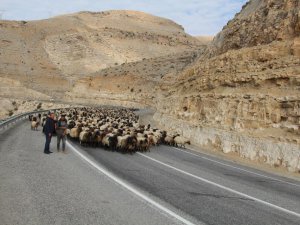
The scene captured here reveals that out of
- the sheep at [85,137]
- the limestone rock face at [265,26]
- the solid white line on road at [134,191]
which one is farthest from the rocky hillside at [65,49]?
the solid white line on road at [134,191]

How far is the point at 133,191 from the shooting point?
388 inches

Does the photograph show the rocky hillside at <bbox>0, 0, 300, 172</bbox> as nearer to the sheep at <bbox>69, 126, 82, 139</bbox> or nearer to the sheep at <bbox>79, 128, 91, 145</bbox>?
the sheep at <bbox>79, 128, 91, 145</bbox>

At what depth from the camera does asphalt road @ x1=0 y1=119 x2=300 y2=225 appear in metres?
7.71

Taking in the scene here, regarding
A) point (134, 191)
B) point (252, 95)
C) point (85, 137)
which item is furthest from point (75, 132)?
point (134, 191)

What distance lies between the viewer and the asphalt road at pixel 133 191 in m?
7.71

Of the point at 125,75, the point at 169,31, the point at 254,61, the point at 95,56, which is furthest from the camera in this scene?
the point at 169,31

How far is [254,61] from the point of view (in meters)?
24.3

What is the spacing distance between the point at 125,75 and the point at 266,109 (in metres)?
61.2

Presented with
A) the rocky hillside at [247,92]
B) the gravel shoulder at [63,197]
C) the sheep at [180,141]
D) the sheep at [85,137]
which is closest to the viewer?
the gravel shoulder at [63,197]

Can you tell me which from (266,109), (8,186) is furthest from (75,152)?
(266,109)

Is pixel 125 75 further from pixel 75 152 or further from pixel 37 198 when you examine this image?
pixel 37 198

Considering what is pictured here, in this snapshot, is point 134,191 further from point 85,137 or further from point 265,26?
point 265,26

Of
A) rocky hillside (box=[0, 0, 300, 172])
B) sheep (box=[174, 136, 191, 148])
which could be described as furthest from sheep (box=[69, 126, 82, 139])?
rocky hillside (box=[0, 0, 300, 172])

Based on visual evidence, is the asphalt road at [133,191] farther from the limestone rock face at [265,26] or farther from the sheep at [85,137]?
the limestone rock face at [265,26]
